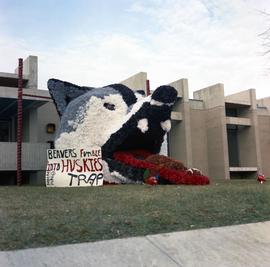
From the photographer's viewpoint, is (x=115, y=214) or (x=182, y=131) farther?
(x=182, y=131)

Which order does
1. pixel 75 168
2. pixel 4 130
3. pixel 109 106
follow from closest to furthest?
pixel 75 168 → pixel 109 106 → pixel 4 130

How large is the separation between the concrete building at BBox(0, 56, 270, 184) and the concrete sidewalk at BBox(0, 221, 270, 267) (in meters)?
17.9

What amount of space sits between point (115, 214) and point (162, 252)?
2165 millimetres

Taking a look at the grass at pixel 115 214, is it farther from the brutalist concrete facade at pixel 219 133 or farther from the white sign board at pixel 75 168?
the brutalist concrete facade at pixel 219 133

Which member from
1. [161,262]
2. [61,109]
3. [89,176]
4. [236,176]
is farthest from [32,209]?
[236,176]

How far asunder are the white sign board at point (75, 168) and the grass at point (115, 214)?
13.8ft

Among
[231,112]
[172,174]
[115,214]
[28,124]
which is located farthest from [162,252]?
[231,112]

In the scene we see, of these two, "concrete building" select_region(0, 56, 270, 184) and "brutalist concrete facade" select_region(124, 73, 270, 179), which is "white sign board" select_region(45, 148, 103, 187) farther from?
"brutalist concrete facade" select_region(124, 73, 270, 179)

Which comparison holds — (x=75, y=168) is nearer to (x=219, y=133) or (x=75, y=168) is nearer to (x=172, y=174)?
(x=172, y=174)

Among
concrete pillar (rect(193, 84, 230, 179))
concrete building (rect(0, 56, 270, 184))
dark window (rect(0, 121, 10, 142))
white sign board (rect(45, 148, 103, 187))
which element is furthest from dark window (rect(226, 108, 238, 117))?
white sign board (rect(45, 148, 103, 187))

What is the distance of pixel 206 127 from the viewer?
126ft

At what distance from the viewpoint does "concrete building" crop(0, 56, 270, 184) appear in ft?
82.1

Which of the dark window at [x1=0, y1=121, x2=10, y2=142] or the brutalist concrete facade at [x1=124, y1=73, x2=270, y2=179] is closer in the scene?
the dark window at [x1=0, y1=121, x2=10, y2=142]

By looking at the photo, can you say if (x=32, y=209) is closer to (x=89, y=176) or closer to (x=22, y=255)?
(x=22, y=255)
